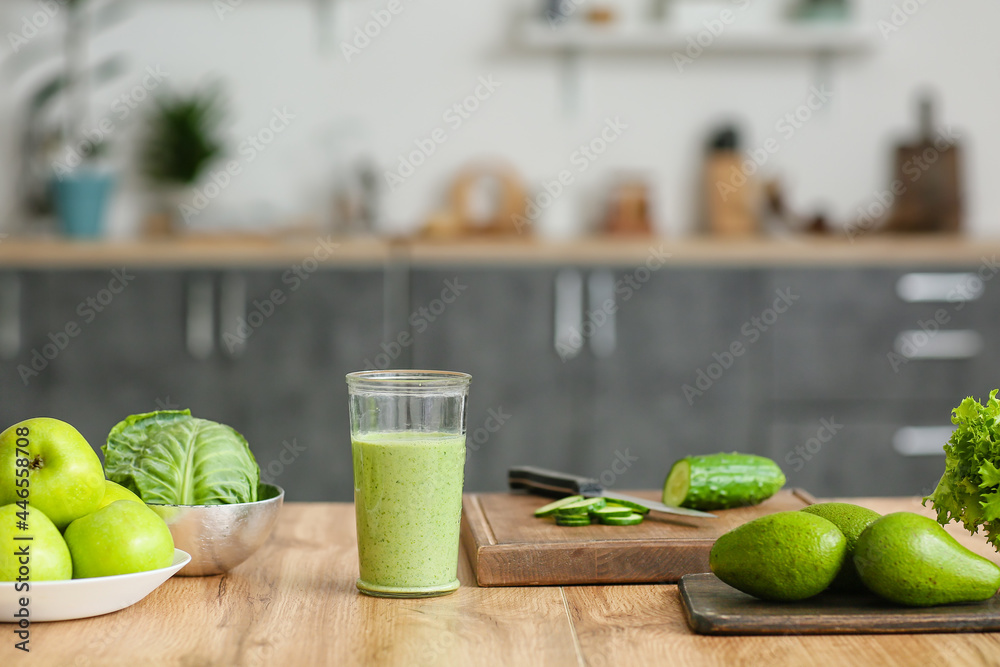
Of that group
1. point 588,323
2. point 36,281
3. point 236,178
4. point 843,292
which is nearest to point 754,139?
point 843,292

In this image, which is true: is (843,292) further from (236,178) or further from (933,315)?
(236,178)

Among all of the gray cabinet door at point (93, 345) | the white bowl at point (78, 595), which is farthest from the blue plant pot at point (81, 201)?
the white bowl at point (78, 595)

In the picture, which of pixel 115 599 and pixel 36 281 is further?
pixel 36 281

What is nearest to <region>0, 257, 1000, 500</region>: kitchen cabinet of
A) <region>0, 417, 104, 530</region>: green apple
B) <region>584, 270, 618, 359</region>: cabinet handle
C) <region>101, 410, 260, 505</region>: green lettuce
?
<region>584, 270, 618, 359</region>: cabinet handle

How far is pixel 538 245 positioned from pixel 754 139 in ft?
3.42

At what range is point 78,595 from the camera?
2.68 ft

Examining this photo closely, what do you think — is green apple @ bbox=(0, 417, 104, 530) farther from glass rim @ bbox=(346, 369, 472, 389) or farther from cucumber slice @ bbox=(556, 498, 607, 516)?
cucumber slice @ bbox=(556, 498, 607, 516)

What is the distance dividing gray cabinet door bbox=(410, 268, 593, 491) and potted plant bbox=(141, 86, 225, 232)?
2.88ft

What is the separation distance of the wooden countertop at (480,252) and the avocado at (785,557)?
7.08 ft

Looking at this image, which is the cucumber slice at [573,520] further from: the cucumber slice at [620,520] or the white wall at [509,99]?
the white wall at [509,99]

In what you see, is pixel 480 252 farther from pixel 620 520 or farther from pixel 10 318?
pixel 620 520

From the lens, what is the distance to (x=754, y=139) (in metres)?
3.53

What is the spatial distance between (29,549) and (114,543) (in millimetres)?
63

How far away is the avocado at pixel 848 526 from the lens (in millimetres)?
869
